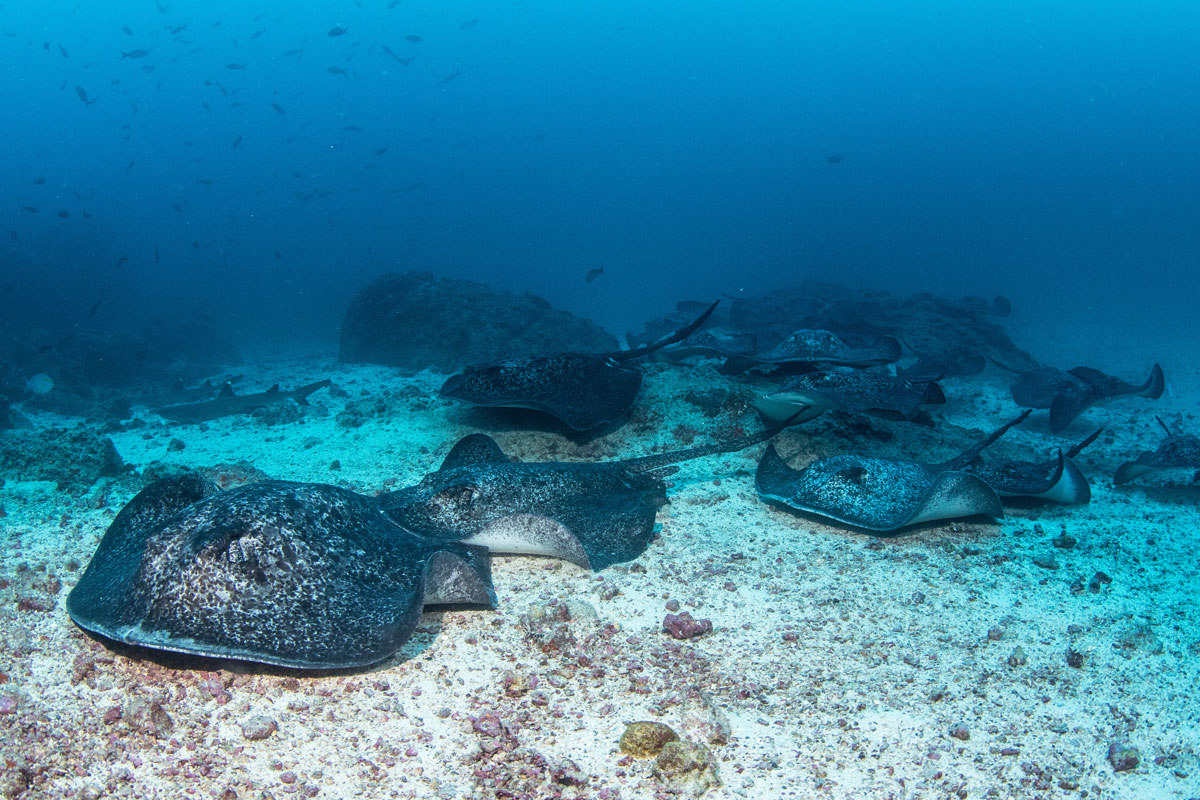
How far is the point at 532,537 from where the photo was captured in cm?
430

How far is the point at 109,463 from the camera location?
676 cm

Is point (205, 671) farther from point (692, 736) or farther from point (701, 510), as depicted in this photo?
point (701, 510)

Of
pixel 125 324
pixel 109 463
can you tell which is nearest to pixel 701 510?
pixel 109 463

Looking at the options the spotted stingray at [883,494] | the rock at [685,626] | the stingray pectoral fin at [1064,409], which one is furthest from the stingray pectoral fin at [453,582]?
the stingray pectoral fin at [1064,409]

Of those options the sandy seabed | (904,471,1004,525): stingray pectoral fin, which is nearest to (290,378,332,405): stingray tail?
the sandy seabed

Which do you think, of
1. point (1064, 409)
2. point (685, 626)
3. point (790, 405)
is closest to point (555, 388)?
point (790, 405)

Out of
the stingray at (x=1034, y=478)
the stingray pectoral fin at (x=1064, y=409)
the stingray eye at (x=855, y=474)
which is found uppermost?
the stingray eye at (x=855, y=474)

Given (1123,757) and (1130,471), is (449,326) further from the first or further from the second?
(1123,757)

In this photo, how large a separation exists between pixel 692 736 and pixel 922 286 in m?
54.4

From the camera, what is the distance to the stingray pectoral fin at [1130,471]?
254 inches

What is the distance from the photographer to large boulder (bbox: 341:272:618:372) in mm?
14086

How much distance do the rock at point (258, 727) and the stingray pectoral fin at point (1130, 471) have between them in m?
8.06

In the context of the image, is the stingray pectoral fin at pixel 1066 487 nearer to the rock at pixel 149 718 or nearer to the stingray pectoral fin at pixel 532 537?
the stingray pectoral fin at pixel 532 537

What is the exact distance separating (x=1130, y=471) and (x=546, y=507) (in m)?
6.37
